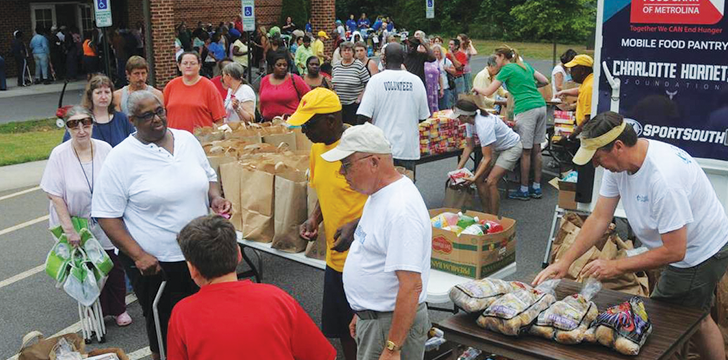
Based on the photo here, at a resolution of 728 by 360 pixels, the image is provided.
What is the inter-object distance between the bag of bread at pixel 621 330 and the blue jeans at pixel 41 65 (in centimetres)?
2365

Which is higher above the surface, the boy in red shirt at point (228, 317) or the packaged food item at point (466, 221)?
the boy in red shirt at point (228, 317)

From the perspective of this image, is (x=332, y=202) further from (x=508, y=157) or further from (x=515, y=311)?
(x=508, y=157)

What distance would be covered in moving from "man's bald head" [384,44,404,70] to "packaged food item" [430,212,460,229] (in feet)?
10.5

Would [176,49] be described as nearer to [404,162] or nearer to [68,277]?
[404,162]

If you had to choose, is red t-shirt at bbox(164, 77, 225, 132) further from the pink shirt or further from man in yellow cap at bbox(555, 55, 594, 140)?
man in yellow cap at bbox(555, 55, 594, 140)

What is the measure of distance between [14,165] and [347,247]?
9.80 m

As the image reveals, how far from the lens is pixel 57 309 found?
22.4ft

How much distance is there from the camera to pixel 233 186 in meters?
6.09

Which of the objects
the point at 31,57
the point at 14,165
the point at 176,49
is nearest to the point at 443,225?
the point at 14,165

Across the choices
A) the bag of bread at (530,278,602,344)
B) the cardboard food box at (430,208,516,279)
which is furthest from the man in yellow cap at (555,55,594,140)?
the bag of bread at (530,278,602,344)

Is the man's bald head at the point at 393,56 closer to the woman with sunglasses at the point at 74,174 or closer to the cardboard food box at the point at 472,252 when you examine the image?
the woman with sunglasses at the point at 74,174

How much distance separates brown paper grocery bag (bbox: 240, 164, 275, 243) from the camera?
5.77m

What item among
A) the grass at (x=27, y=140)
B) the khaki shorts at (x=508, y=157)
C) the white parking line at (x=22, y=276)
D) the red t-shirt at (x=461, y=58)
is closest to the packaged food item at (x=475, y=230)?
the khaki shorts at (x=508, y=157)

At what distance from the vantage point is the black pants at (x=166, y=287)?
4938 millimetres
